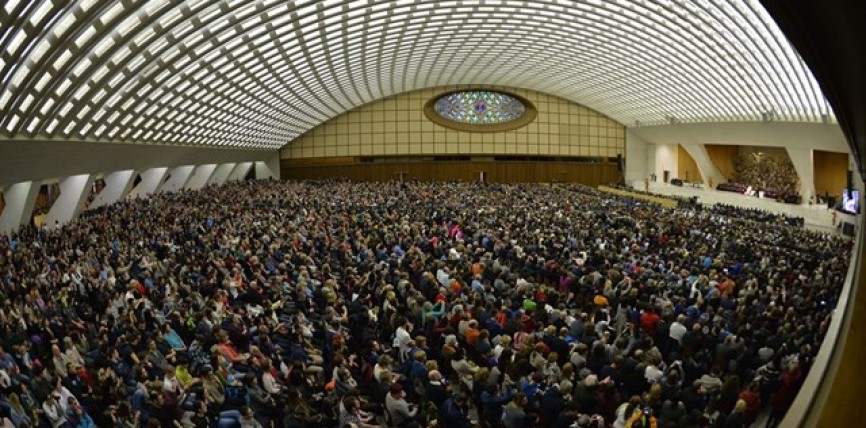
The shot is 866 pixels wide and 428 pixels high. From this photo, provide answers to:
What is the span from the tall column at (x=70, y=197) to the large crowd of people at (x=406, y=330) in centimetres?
1278

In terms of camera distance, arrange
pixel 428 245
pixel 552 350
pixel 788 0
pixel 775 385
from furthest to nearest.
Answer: pixel 428 245, pixel 552 350, pixel 775 385, pixel 788 0

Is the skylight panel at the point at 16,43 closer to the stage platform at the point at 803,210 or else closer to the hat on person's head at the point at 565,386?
the hat on person's head at the point at 565,386

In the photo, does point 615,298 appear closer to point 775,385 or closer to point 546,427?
point 775,385

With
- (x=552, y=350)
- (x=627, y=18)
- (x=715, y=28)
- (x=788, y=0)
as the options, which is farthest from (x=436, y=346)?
(x=627, y=18)

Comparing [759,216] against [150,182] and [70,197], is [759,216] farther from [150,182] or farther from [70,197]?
[150,182]

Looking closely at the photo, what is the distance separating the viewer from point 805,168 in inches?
1692

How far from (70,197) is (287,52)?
1267cm

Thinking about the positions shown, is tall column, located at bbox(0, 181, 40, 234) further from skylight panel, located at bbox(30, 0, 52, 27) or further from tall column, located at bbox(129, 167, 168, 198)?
tall column, located at bbox(129, 167, 168, 198)

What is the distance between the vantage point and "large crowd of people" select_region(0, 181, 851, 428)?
789cm

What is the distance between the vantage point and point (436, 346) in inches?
416

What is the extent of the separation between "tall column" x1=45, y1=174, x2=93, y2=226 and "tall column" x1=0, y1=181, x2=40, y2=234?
4.02 metres

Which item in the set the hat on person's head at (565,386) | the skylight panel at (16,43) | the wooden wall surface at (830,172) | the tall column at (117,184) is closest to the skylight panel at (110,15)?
the skylight panel at (16,43)

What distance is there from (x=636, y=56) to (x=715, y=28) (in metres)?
12.2

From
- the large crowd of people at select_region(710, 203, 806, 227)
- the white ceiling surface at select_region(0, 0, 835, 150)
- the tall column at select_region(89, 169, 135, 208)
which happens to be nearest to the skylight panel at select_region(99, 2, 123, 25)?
the white ceiling surface at select_region(0, 0, 835, 150)
